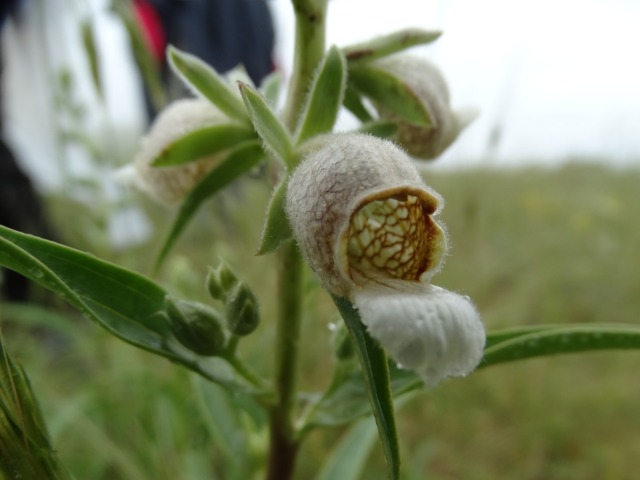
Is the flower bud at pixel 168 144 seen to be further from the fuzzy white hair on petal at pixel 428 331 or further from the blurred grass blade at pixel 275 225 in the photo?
the fuzzy white hair on petal at pixel 428 331

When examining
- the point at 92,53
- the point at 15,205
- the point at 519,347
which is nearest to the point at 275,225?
the point at 519,347

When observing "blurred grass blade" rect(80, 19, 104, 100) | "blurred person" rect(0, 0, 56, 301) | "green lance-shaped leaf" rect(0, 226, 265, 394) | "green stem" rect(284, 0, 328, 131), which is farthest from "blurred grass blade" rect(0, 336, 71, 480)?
"blurred person" rect(0, 0, 56, 301)

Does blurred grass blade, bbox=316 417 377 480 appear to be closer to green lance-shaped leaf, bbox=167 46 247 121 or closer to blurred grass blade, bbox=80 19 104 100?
green lance-shaped leaf, bbox=167 46 247 121

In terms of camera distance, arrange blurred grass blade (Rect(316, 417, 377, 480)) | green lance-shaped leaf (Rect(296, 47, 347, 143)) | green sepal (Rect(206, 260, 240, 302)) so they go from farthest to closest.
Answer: blurred grass blade (Rect(316, 417, 377, 480)) → green sepal (Rect(206, 260, 240, 302)) → green lance-shaped leaf (Rect(296, 47, 347, 143))

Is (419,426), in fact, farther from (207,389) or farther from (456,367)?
(456,367)

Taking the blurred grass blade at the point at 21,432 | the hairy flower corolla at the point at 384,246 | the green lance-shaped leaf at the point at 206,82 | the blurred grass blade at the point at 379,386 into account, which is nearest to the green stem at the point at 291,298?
the green lance-shaped leaf at the point at 206,82

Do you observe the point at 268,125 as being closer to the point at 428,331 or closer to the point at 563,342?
the point at 428,331
